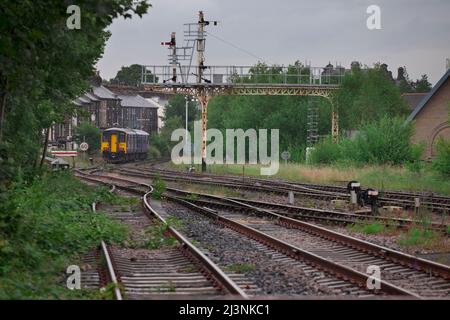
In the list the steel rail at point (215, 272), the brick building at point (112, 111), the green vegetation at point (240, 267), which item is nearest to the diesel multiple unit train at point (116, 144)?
the brick building at point (112, 111)

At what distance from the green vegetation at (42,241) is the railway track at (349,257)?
134 inches

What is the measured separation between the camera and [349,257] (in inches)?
542

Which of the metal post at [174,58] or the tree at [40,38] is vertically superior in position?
the metal post at [174,58]

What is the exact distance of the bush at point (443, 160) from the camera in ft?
110

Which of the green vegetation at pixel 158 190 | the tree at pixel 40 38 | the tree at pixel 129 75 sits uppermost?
the tree at pixel 129 75

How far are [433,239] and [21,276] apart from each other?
8.58 m

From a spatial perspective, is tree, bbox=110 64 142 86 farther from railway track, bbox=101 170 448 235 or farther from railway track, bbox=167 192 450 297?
railway track, bbox=167 192 450 297

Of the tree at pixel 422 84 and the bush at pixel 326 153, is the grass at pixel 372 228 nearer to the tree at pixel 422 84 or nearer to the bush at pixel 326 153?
the bush at pixel 326 153

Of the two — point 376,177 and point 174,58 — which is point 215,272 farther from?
point 174,58

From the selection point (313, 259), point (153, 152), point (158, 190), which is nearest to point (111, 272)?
point (313, 259)

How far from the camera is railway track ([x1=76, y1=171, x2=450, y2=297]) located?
427 inches

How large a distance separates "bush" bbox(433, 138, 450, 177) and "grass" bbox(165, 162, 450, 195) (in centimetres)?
37

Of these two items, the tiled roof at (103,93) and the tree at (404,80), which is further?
the tree at (404,80)
